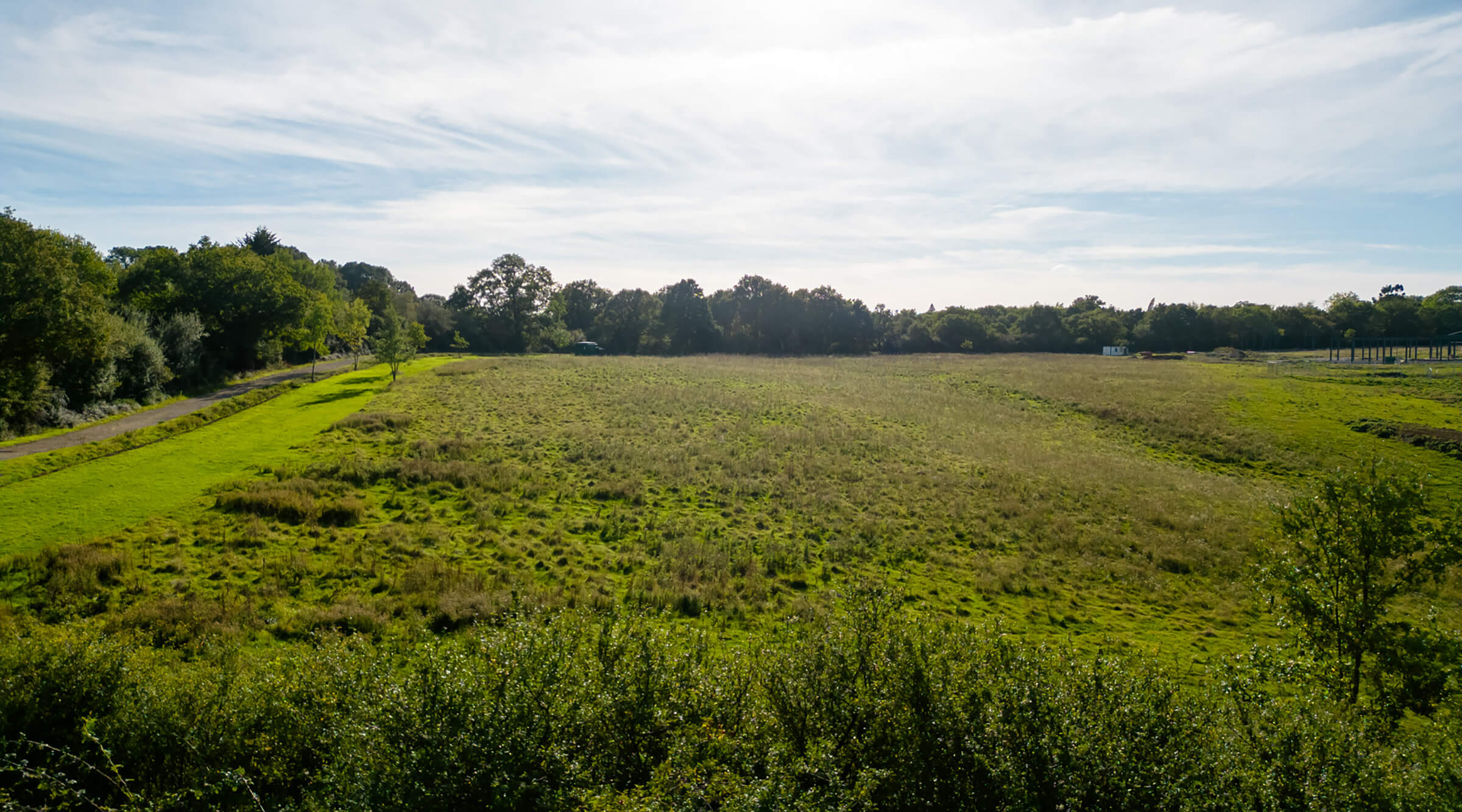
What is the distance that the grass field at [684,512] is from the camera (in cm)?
1462

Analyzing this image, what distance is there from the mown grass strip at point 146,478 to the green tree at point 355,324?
93.7 ft

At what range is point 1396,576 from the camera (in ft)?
40.5

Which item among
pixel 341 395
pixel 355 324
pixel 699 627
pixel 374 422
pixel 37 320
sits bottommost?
pixel 699 627

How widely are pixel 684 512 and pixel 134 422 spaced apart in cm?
2883

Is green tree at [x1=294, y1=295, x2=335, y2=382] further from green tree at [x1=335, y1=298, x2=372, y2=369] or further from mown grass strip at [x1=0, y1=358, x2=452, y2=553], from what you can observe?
mown grass strip at [x1=0, y1=358, x2=452, y2=553]

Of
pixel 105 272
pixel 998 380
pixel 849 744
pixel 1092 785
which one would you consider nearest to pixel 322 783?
pixel 849 744

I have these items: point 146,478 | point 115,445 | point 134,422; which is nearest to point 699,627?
point 146,478

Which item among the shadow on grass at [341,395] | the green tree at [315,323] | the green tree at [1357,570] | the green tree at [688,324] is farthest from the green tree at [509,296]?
the green tree at [1357,570]

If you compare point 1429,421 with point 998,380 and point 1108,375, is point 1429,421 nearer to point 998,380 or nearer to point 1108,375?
point 1108,375

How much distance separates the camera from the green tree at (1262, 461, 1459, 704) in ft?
39.1

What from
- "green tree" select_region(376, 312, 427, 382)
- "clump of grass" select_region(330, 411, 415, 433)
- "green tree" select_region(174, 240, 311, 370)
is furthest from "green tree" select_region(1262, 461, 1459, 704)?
"green tree" select_region(174, 240, 311, 370)

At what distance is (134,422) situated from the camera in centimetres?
3062

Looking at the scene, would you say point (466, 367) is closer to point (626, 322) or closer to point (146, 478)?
point (146, 478)

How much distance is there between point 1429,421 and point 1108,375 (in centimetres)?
2247
